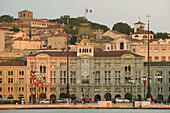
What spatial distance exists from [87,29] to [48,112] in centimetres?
7014

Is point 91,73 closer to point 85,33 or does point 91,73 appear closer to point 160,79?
point 85,33

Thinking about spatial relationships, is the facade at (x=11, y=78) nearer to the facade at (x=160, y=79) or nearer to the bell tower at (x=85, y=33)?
the bell tower at (x=85, y=33)

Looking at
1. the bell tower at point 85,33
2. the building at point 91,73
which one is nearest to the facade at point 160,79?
the building at point 91,73

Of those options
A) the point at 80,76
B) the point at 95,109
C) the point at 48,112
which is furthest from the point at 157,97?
the point at 48,112

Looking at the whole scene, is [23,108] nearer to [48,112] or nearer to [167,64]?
[48,112]

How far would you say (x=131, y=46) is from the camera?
192m

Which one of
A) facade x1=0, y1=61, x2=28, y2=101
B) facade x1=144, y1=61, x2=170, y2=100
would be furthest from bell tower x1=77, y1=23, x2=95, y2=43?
facade x1=144, y1=61, x2=170, y2=100

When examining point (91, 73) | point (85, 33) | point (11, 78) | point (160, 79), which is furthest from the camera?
point (85, 33)

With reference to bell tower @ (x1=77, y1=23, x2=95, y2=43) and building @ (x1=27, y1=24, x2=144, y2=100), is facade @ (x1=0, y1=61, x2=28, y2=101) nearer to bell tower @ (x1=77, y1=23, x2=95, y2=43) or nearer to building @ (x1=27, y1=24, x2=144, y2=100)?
building @ (x1=27, y1=24, x2=144, y2=100)

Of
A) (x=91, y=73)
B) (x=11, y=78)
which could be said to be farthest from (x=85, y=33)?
(x=11, y=78)

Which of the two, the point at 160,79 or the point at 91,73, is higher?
the point at 91,73

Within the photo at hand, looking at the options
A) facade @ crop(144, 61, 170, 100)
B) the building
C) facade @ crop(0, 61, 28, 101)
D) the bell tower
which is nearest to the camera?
the building

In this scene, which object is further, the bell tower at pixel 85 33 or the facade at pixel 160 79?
the bell tower at pixel 85 33

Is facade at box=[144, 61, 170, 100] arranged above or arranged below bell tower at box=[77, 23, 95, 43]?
below
